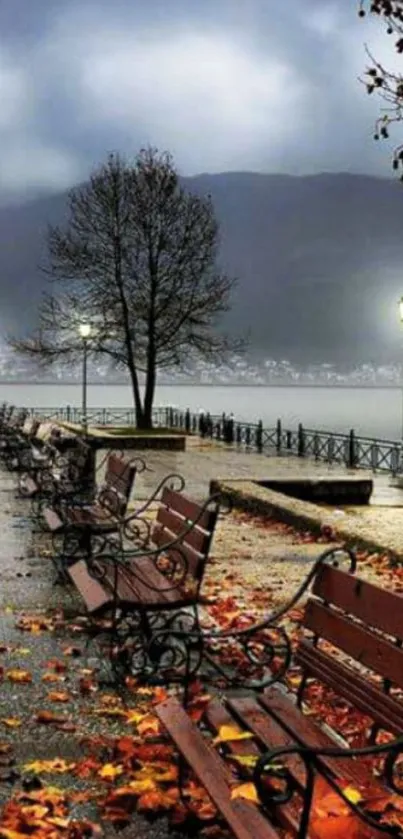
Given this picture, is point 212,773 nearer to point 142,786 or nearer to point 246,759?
point 246,759

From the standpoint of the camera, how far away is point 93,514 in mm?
10406

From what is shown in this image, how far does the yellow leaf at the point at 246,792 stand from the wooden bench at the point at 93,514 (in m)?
4.91

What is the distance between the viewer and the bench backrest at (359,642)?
401 centimetres

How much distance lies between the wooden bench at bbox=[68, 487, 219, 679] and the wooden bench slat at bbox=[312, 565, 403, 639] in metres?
1.29

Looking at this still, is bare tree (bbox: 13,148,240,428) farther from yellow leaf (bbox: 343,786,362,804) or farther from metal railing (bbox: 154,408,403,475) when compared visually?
yellow leaf (bbox: 343,786,362,804)

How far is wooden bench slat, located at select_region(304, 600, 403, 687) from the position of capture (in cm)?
401

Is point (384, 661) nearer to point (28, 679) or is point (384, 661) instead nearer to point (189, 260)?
point (28, 679)

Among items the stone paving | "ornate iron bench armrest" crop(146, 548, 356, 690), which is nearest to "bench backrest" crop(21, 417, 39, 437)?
the stone paving

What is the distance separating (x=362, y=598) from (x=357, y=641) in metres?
0.18

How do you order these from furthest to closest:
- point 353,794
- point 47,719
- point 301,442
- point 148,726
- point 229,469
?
point 301,442
point 229,469
point 47,719
point 148,726
point 353,794

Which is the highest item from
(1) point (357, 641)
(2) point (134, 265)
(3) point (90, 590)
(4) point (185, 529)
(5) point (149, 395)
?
(2) point (134, 265)

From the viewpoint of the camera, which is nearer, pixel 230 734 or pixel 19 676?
pixel 230 734

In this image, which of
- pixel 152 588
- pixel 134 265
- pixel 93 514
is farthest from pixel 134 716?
pixel 134 265

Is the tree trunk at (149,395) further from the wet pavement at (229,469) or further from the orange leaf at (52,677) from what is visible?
the orange leaf at (52,677)
